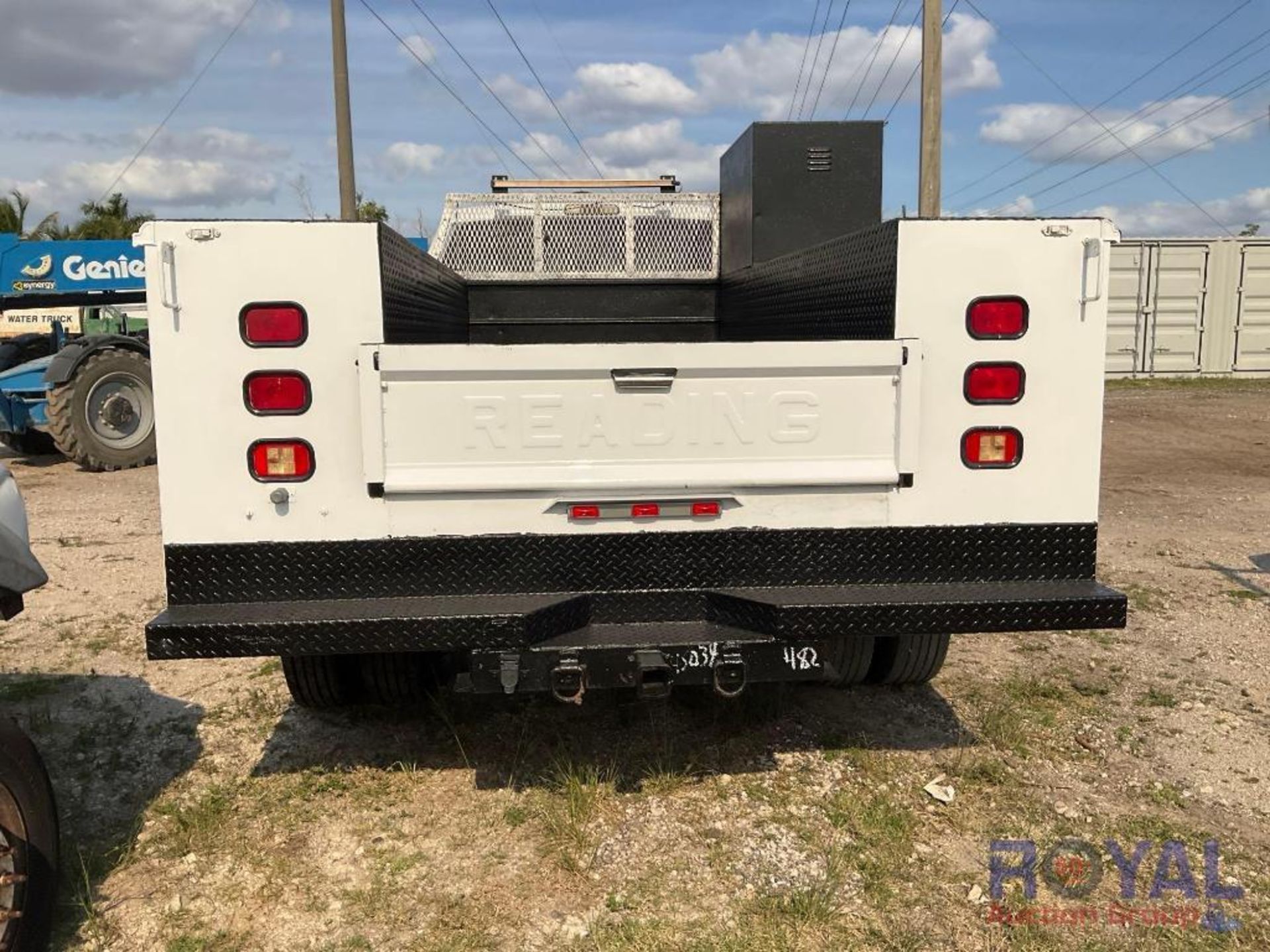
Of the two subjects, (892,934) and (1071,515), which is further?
(1071,515)

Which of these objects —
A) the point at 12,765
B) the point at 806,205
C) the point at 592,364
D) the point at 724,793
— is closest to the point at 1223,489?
the point at 806,205

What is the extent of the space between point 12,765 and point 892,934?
93.1 inches

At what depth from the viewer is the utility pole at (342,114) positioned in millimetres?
13477

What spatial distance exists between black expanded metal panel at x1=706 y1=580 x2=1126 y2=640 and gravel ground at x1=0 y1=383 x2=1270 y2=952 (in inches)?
27.9

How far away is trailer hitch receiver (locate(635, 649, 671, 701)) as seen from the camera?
3088mm

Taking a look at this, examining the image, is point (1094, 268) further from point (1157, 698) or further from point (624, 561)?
point (1157, 698)

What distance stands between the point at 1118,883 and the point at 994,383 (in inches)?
59.6

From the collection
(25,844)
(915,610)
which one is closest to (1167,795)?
(915,610)

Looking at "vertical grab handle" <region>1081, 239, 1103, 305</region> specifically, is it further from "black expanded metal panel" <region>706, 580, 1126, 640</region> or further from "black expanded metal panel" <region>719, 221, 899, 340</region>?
"black expanded metal panel" <region>706, 580, 1126, 640</region>

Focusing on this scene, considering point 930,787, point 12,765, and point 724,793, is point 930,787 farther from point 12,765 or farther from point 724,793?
point 12,765

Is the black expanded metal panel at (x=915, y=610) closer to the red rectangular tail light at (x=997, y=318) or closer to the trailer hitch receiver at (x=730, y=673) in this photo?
the trailer hitch receiver at (x=730, y=673)

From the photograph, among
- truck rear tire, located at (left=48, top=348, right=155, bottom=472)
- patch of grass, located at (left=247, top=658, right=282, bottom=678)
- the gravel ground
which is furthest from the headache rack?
truck rear tire, located at (left=48, top=348, right=155, bottom=472)

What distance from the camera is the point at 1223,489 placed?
9.70m

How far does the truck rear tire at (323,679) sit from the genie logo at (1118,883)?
7.81ft
